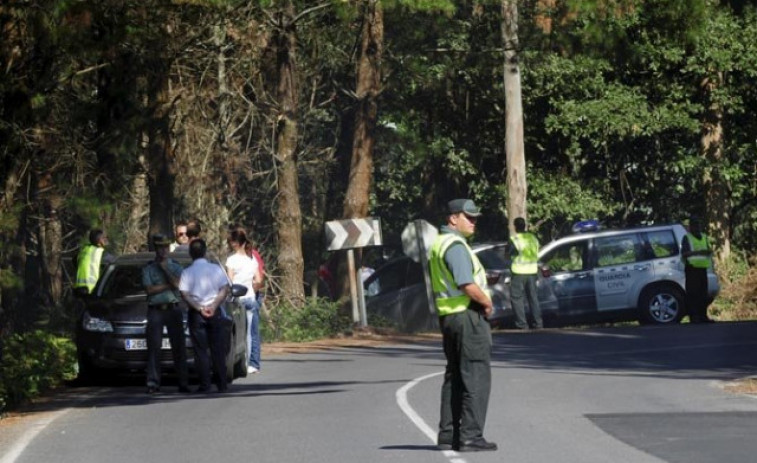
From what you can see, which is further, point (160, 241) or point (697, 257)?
point (697, 257)

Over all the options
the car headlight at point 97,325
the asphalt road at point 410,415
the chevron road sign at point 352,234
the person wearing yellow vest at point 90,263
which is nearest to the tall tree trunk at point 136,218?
the chevron road sign at point 352,234

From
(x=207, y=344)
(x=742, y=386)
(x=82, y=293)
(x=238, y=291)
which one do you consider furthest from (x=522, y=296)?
(x=742, y=386)

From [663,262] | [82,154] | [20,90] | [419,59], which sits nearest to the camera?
[20,90]

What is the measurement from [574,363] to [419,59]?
1708 centimetres

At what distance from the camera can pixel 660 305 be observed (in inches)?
1174

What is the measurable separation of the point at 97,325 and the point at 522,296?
10835 mm

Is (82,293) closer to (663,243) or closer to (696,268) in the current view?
(696,268)

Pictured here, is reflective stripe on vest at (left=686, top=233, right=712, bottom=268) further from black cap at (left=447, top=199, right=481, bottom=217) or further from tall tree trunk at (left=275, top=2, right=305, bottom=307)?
black cap at (left=447, top=199, right=481, bottom=217)

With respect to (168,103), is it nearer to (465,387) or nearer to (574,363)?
(574,363)

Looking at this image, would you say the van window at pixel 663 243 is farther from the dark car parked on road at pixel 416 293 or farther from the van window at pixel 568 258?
the dark car parked on road at pixel 416 293

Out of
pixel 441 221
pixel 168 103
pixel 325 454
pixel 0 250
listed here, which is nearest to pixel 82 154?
pixel 168 103

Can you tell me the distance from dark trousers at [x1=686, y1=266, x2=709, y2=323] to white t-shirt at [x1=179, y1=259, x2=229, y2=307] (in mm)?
12444

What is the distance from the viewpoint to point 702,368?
794 inches

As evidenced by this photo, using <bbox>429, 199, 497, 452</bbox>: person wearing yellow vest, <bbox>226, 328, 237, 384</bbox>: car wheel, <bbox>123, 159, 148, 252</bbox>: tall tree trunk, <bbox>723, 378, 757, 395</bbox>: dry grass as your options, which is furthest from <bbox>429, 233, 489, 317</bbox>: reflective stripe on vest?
<bbox>123, 159, 148, 252</bbox>: tall tree trunk
